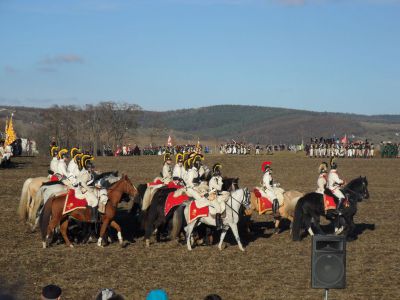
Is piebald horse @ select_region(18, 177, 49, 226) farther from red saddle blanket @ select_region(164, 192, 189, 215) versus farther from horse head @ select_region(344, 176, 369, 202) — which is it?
horse head @ select_region(344, 176, 369, 202)

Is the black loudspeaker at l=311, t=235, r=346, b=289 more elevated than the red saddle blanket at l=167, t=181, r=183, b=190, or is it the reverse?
the red saddle blanket at l=167, t=181, r=183, b=190

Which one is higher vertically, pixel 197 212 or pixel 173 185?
pixel 173 185

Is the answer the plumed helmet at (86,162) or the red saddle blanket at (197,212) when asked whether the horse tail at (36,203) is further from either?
the red saddle blanket at (197,212)

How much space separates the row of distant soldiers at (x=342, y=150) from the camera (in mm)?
62844

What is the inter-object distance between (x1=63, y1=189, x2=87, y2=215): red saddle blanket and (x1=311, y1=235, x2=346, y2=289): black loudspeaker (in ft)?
30.7

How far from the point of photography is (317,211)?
66.1ft

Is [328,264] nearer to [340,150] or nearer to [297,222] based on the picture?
[297,222]

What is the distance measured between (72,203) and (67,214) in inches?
12.6

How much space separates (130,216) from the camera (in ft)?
80.2

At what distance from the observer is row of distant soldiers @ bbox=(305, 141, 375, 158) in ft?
206

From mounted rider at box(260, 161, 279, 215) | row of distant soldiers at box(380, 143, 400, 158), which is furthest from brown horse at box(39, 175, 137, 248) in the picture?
row of distant soldiers at box(380, 143, 400, 158)

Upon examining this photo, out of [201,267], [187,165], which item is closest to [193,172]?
[187,165]

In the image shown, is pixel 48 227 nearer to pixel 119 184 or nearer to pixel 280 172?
pixel 119 184

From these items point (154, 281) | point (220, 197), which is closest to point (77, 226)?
point (220, 197)
